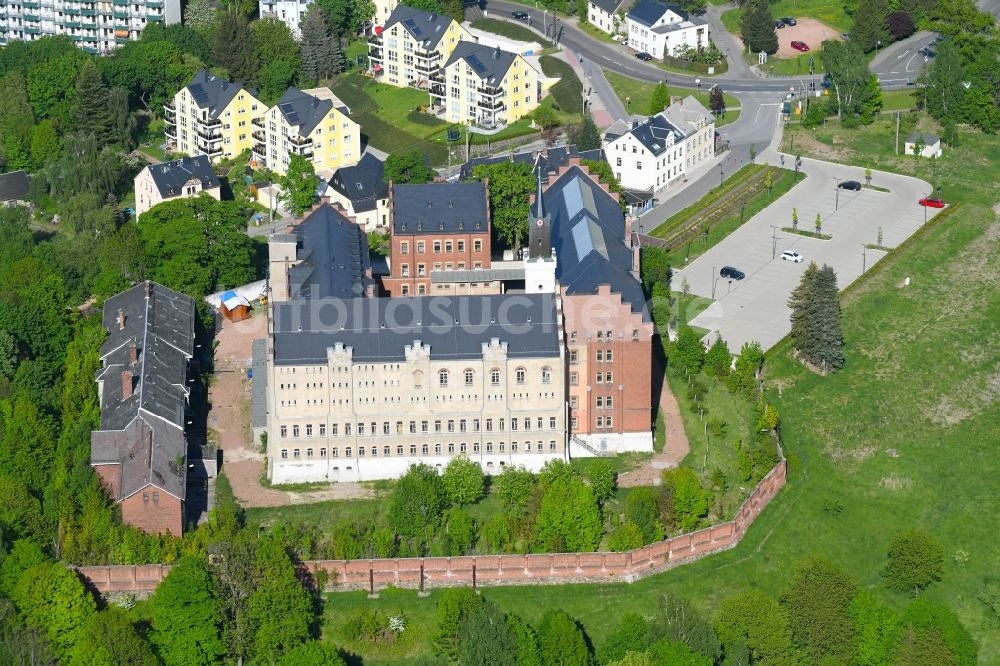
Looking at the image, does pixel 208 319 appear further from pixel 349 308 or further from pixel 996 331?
pixel 996 331

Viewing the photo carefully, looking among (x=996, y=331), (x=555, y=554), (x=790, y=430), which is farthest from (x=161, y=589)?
(x=996, y=331)

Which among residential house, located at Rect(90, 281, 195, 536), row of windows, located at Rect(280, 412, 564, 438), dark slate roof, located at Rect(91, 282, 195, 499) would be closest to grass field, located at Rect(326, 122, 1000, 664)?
row of windows, located at Rect(280, 412, 564, 438)

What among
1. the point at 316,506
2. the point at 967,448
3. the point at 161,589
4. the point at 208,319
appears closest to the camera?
the point at 161,589

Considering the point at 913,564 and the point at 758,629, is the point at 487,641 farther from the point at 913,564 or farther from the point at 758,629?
the point at 913,564

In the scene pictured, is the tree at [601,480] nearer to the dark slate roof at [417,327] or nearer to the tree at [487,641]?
the dark slate roof at [417,327]

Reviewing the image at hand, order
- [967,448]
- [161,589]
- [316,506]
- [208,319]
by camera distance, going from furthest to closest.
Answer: [208,319] < [967,448] < [316,506] < [161,589]

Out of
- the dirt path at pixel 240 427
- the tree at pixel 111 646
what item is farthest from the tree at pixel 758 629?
the tree at pixel 111 646

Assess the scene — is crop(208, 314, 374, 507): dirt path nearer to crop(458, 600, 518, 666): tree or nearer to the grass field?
the grass field
